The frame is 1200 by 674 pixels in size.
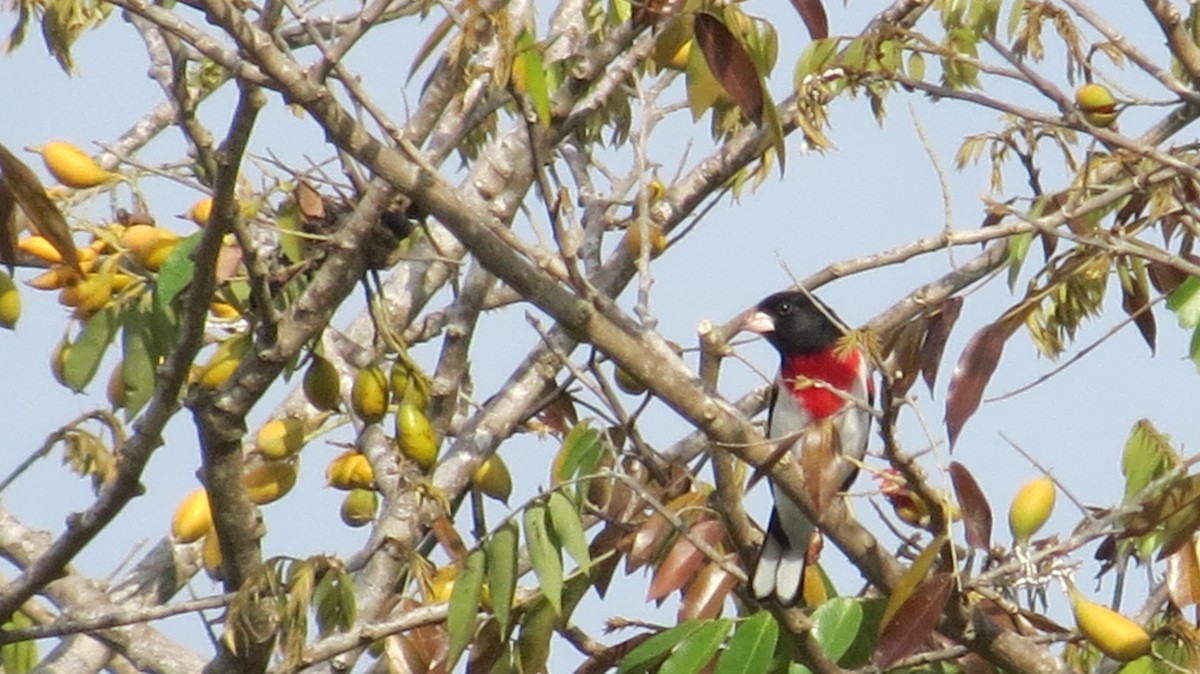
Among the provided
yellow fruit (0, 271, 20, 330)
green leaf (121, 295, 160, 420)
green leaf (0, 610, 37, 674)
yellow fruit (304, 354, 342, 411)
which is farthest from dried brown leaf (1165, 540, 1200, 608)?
green leaf (0, 610, 37, 674)

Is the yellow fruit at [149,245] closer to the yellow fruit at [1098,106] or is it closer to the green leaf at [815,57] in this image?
the green leaf at [815,57]

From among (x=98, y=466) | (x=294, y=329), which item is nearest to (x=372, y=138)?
(x=294, y=329)

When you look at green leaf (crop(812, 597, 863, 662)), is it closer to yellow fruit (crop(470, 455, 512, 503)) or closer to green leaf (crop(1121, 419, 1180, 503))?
green leaf (crop(1121, 419, 1180, 503))

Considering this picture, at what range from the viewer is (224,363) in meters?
2.83

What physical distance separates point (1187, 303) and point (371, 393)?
1259 millimetres

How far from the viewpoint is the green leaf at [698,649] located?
238cm

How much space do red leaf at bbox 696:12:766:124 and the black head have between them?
7.68 feet

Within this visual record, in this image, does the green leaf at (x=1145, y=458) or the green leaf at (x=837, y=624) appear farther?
the green leaf at (x=1145, y=458)

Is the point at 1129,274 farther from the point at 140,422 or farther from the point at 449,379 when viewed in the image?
the point at 140,422

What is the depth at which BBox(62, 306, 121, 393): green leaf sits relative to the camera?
2824mm

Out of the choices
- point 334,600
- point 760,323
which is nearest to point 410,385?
point 334,600

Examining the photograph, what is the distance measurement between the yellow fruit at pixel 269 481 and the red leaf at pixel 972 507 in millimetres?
1224

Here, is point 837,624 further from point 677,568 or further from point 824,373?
point 824,373

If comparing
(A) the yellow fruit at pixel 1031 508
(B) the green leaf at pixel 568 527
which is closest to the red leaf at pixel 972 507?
(A) the yellow fruit at pixel 1031 508
